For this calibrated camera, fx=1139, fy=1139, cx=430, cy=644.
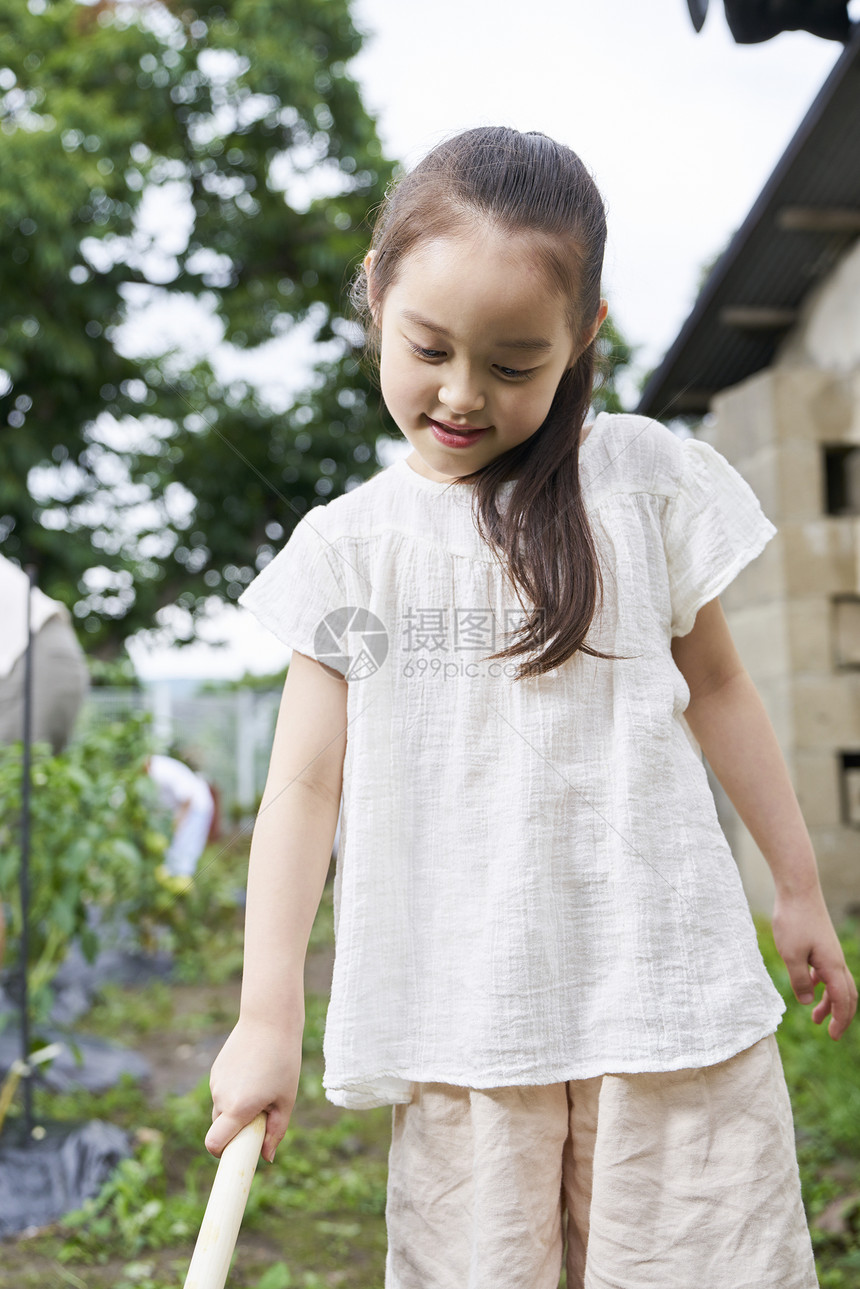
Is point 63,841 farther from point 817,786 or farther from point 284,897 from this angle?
point 817,786

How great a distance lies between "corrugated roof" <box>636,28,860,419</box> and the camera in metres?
3.22

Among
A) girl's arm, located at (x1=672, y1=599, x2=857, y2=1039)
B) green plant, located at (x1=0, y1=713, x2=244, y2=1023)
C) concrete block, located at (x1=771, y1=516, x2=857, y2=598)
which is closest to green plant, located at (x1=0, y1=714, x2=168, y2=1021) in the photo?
green plant, located at (x1=0, y1=713, x2=244, y2=1023)

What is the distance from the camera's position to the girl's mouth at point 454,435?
92 cm

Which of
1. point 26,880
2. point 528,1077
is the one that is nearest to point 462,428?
point 528,1077

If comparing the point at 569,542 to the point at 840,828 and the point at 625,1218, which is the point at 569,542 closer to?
the point at 625,1218

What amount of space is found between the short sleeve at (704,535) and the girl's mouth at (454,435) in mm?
204

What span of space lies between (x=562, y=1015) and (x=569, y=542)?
1.27 ft

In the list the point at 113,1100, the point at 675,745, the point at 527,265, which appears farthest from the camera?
the point at 113,1100

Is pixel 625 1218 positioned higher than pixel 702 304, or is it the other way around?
pixel 702 304

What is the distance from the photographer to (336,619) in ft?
3.30

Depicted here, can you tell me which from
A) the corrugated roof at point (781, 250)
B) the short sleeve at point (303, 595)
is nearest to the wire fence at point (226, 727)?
the corrugated roof at point (781, 250)

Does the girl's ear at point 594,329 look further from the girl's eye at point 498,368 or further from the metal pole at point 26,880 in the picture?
the metal pole at point 26,880

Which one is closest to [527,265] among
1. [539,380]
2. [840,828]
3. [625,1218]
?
[539,380]

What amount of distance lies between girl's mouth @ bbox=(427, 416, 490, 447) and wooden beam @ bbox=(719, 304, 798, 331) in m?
3.32
